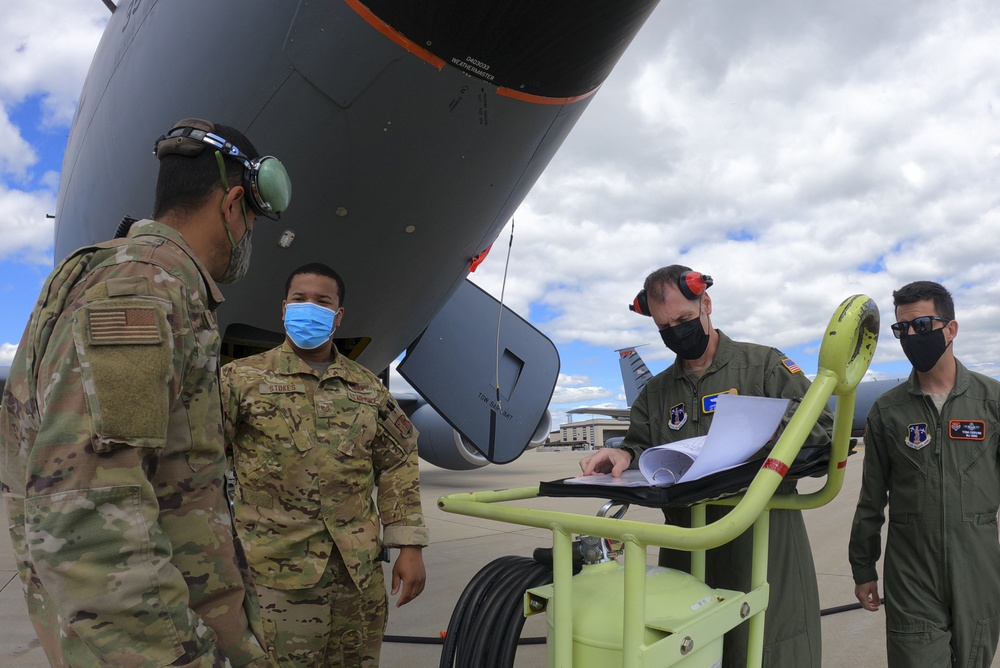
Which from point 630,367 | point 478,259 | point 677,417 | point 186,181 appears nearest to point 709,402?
point 677,417

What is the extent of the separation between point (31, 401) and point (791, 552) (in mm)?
1964

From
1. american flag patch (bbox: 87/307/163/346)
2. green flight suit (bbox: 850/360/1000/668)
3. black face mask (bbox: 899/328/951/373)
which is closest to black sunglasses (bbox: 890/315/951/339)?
black face mask (bbox: 899/328/951/373)

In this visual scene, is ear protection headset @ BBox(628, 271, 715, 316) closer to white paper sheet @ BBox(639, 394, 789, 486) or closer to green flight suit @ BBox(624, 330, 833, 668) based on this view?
green flight suit @ BBox(624, 330, 833, 668)

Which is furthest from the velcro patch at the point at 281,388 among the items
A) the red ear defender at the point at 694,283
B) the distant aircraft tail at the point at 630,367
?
the distant aircraft tail at the point at 630,367

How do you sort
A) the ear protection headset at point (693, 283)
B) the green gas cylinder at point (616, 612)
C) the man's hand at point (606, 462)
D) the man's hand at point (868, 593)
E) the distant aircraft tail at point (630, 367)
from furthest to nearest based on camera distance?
the distant aircraft tail at point (630, 367), the man's hand at point (868, 593), the ear protection headset at point (693, 283), the man's hand at point (606, 462), the green gas cylinder at point (616, 612)

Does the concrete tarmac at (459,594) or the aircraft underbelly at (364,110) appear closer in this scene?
the aircraft underbelly at (364,110)

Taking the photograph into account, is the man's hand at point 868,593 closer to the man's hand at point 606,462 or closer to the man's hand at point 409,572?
the man's hand at point 606,462

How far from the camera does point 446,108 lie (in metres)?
2.60

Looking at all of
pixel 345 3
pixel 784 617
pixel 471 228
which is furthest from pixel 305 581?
pixel 345 3

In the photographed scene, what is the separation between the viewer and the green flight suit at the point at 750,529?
1.94 meters

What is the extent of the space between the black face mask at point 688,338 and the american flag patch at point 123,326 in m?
1.57

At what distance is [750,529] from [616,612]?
2.43 feet

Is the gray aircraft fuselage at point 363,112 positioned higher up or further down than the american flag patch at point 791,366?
higher up

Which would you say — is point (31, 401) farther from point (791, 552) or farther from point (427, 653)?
point (427, 653)
